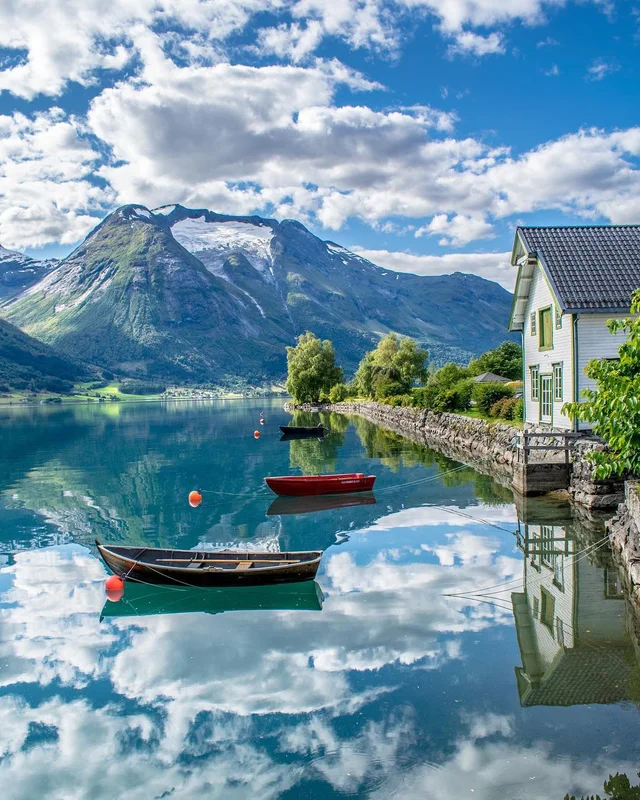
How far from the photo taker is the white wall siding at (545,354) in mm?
30016

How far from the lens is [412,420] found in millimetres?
67375

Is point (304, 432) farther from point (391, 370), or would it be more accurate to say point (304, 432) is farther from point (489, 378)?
point (391, 370)

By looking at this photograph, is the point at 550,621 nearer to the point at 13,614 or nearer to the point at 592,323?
the point at 13,614

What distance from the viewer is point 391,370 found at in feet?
307

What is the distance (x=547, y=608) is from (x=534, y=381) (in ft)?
70.9

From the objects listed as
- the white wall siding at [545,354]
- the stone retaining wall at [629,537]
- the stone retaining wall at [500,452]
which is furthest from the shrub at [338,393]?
the stone retaining wall at [629,537]

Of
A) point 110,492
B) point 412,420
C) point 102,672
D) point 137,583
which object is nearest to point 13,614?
point 137,583

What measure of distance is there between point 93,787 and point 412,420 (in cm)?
5943

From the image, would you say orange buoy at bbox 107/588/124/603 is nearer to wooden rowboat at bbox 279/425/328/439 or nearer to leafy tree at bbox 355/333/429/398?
wooden rowboat at bbox 279/425/328/439

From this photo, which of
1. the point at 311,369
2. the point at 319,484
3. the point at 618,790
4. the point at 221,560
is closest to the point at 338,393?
the point at 311,369

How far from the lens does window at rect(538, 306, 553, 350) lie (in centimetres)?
3241

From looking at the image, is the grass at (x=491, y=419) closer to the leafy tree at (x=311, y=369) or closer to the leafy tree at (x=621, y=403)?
the leafy tree at (x=621, y=403)

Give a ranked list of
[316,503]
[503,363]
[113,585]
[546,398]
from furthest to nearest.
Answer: [503,363]
[546,398]
[316,503]
[113,585]

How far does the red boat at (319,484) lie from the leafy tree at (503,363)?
3966cm
